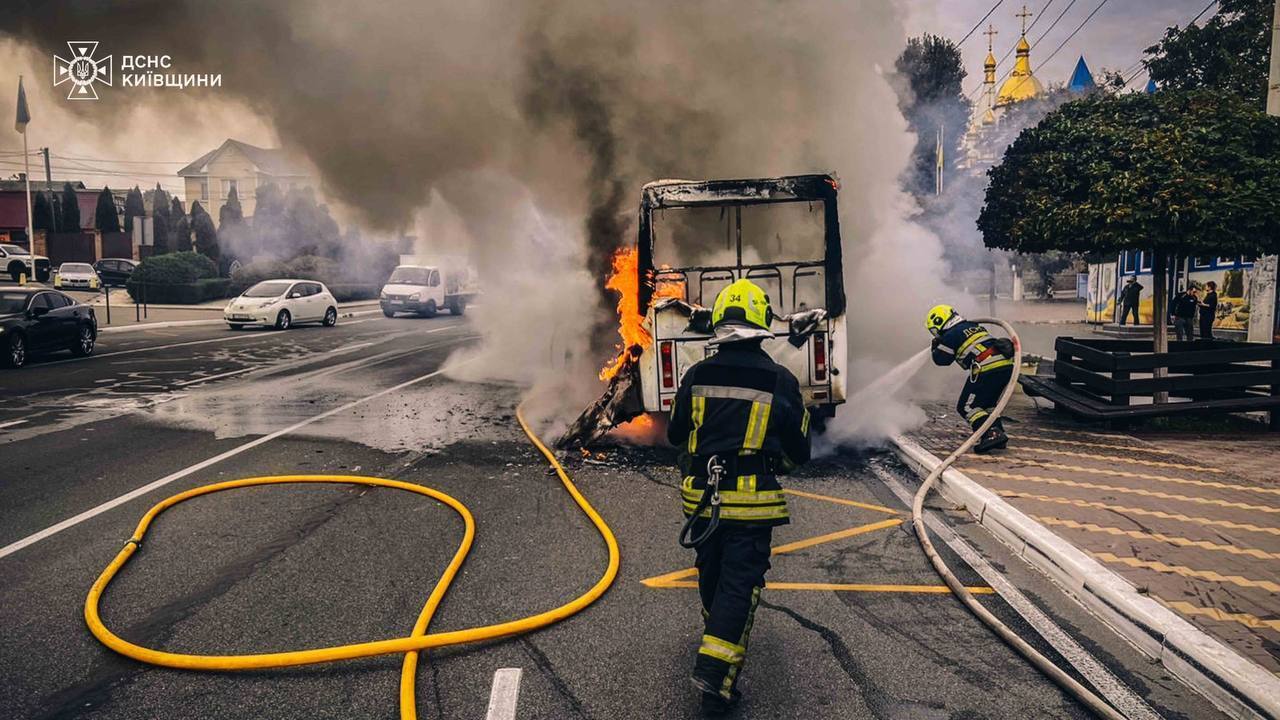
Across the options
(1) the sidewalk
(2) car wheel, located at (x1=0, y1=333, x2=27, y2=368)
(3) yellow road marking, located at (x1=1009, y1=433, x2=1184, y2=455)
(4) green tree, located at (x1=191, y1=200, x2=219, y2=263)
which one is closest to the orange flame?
(1) the sidewalk

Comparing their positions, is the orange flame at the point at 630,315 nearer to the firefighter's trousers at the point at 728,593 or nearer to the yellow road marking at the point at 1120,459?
the yellow road marking at the point at 1120,459

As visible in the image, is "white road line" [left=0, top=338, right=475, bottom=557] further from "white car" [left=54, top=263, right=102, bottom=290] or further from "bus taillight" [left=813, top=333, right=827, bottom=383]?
"white car" [left=54, top=263, right=102, bottom=290]

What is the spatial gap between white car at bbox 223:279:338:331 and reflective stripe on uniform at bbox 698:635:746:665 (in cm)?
2180

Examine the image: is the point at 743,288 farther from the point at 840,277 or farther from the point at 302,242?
the point at 302,242

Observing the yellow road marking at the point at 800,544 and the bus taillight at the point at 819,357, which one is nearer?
the yellow road marking at the point at 800,544

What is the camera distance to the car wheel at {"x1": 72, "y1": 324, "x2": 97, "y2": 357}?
52.2ft

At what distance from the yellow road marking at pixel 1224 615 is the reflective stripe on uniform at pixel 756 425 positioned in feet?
7.61

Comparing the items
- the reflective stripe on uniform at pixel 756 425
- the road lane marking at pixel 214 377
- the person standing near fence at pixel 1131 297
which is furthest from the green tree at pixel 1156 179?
the person standing near fence at pixel 1131 297

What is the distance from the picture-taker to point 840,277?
26.8 feet

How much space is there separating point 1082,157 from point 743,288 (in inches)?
279

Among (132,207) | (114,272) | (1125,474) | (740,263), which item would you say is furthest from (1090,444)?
(132,207)

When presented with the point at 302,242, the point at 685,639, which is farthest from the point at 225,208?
the point at 685,639

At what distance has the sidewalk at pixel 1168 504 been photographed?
172 inches

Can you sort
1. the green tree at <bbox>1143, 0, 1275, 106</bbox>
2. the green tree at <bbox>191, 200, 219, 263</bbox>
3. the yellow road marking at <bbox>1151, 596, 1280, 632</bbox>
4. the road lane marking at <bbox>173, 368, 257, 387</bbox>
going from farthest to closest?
1. the green tree at <bbox>191, 200, 219, 263</bbox>
2. the green tree at <bbox>1143, 0, 1275, 106</bbox>
3. the road lane marking at <bbox>173, 368, 257, 387</bbox>
4. the yellow road marking at <bbox>1151, 596, 1280, 632</bbox>
